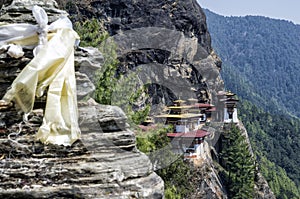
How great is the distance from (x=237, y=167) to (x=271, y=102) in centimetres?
10247

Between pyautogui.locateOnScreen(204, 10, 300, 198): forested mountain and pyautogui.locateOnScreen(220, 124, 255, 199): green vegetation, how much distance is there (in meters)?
15.5

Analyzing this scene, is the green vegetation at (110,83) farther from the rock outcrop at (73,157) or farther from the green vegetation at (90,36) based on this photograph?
the rock outcrop at (73,157)

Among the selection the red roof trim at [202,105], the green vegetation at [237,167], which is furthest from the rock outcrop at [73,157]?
the red roof trim at [202,105]

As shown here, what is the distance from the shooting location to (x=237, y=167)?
101 feet

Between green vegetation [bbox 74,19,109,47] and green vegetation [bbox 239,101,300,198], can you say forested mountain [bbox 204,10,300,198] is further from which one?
green vegetation [bbox 74,19,109,47]

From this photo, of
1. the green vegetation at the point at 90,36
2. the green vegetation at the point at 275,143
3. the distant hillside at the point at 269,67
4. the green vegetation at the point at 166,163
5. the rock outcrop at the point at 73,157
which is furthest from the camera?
the distant hillside at the point at 269,67

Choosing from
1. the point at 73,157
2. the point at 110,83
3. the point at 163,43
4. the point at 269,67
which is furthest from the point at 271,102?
the point at 73,157

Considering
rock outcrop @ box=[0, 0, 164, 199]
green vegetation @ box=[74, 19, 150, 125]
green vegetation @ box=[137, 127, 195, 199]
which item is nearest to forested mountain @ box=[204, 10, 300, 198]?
green vegetation @ box=[137, 127, 195, 199]

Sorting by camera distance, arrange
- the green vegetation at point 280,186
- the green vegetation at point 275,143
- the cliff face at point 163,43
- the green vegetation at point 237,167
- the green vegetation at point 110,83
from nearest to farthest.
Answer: the green vegetation at point 110,83 < the green vegetation at point 237,167 < the cliff face at point 163,43 < the green vegetation at point 280,186 < the green vegetation at point 275,143

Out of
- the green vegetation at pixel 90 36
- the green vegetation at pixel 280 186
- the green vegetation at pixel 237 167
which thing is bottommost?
the green vegetation at pixel 280 186

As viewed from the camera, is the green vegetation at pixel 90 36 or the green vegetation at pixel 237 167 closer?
the green vegetation at pixel 90 36

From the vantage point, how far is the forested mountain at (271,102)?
56.5 m

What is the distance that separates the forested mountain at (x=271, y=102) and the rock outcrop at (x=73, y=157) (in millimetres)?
43947

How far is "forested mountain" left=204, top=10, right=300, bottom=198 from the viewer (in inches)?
2223
